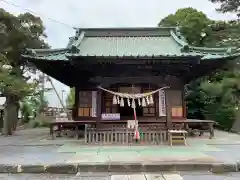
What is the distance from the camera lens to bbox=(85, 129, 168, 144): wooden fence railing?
11.6m

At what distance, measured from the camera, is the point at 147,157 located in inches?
320

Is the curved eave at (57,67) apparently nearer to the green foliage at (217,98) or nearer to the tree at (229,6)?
the green foliage at (217,98)

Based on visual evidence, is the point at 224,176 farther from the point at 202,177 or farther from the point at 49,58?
the point at 49,58

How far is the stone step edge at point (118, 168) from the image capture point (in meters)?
7.05

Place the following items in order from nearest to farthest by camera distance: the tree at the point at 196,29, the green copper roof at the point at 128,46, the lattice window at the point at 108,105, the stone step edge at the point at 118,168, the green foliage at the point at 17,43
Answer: the stone step edge at the point at 118,168, the green copper roof at the point at 128,46, the lattice window at the point at 108,105, the green foliage at the point at 17,43, the tree at the point at 196,29

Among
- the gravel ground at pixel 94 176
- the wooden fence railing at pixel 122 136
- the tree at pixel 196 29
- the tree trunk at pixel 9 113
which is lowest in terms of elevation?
the gravel ground at pixel 94 176

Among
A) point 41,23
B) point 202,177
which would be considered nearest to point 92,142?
point 202,177

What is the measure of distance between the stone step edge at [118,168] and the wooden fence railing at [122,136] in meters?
4.43

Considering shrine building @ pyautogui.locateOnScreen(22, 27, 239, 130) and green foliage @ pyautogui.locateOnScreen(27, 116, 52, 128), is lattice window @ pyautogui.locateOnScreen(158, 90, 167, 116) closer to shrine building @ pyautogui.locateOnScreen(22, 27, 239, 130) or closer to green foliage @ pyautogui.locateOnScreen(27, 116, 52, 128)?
shrine building @ pyautogui.locateOnScreen(22, 27, 239, 130)

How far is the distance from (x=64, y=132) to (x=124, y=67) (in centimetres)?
577

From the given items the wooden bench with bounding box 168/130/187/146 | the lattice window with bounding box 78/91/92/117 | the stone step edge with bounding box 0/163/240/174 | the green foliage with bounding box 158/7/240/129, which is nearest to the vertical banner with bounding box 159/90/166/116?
the wooden bench with bounding box 168/130/187/146

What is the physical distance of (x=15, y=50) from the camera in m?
18.1

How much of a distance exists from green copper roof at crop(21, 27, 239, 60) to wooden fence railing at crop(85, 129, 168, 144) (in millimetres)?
3483

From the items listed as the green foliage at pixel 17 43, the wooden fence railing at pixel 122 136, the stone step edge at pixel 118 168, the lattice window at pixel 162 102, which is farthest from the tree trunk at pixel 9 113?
the stone step edge at pixel 118 168
